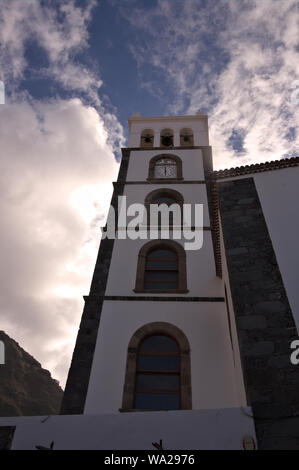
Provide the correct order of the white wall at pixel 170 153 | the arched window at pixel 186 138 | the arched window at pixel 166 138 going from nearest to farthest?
the white wall at pixel 170 153
the arched window at pixel 186 138
the arched window at pixel 166 138

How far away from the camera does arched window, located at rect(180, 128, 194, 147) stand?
17312mm

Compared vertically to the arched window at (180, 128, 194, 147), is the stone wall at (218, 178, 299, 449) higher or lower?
lower

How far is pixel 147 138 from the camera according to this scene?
18.1m

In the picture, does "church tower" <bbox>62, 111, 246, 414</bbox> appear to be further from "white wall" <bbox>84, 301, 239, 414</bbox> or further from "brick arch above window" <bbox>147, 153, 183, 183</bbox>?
"brick arch above window" <bbox>147, 153, 183, 183</bbox>

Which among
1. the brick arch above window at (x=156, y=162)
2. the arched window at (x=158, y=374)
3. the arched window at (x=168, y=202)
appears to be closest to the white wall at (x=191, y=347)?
the arched window at (x=158, y=374)

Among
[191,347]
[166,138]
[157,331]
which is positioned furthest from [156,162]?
[191,347]

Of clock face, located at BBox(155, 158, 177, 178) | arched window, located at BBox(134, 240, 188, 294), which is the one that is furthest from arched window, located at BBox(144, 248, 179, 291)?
clock face, located at BBox(155, 158, 177, 178)

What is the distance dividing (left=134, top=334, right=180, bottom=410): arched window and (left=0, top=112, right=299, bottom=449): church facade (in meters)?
0.02

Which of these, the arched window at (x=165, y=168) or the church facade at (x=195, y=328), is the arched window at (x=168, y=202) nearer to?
the church facade at (x=195, y=328)

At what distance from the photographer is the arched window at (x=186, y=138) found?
17.3 meters

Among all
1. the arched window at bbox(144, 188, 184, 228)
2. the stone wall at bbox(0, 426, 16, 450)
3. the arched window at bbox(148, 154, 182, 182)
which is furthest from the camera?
the arched window at bbox(148, 154, 182, 182)

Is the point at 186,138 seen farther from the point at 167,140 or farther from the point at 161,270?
the point at 161,270

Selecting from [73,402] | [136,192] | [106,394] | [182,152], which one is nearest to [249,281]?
[106,394]

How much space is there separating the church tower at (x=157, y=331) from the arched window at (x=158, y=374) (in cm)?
2
